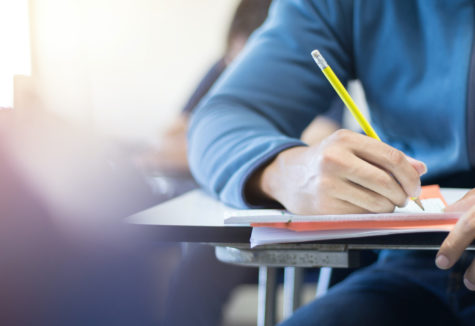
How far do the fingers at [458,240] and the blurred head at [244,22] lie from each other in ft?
5.32

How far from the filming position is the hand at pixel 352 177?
41 cm

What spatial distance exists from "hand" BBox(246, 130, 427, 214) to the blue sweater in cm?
10

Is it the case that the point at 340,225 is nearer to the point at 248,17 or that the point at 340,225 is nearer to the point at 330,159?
the point at 330,159

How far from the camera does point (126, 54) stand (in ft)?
9.59

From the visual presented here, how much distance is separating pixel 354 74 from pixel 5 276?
0.65 meters

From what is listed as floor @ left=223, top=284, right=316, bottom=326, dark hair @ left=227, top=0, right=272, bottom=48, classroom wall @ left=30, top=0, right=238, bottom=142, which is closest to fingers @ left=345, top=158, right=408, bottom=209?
floor @ left=223, top=284, right=316, bottom=326

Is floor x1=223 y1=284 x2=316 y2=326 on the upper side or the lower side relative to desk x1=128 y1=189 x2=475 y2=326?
lower

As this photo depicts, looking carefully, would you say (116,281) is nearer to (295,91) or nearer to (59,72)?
(295,91)

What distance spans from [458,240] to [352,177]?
0.36 ft

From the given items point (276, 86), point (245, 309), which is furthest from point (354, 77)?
point (245, 309)

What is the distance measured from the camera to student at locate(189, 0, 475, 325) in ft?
1.44

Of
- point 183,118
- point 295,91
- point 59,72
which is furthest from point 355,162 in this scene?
point 59,72

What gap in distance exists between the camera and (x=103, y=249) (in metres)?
0.40

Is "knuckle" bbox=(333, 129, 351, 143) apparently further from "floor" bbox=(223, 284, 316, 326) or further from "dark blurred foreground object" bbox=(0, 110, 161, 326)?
"floor" bbox=(223, 284, 316, 326)
